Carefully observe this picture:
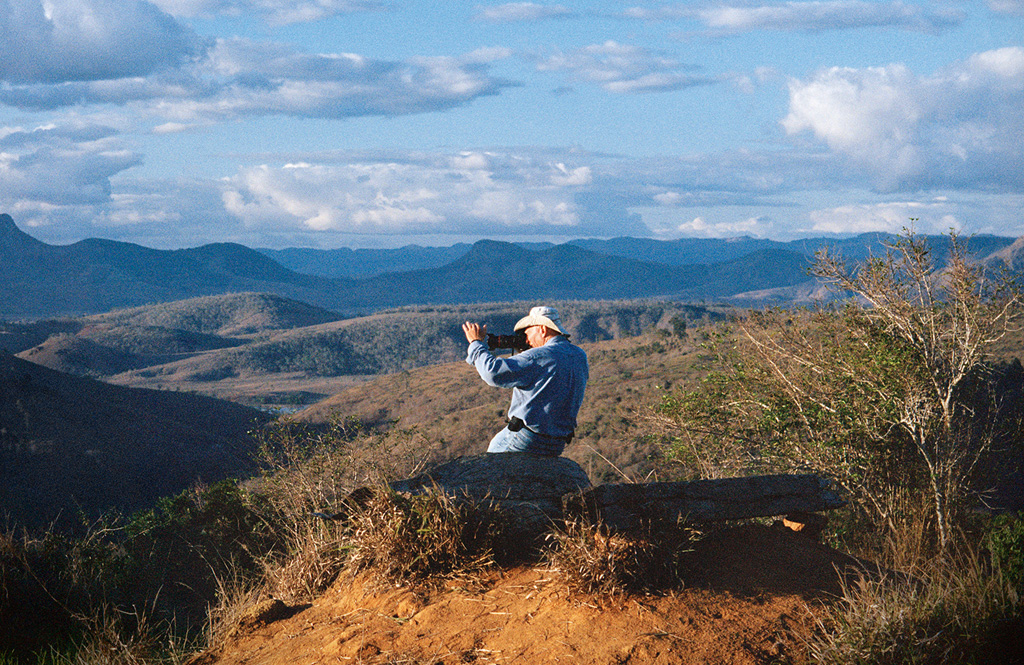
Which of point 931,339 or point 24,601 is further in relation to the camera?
point 931,339

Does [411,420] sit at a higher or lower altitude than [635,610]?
lower

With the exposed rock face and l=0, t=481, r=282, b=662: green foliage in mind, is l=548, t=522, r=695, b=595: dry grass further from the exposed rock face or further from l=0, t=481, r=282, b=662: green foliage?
l=0, t=481, r=282, b=662: green foliage

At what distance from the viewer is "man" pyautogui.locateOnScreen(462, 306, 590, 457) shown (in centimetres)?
577

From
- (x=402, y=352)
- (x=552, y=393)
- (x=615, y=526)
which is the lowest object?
(x=402, y=352)

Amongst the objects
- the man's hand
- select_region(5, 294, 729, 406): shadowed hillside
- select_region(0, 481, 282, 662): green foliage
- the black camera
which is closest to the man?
the man's hand

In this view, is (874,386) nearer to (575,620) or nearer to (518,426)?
(518,426)

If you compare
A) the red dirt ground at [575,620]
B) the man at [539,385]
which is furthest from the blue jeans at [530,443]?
the red dirt ground at [575,620]

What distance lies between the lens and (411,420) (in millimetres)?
45375

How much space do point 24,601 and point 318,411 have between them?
50.7 metres

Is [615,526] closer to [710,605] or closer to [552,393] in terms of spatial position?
[710,605]

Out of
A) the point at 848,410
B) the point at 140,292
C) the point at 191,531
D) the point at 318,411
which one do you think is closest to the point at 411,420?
the point at 318,411

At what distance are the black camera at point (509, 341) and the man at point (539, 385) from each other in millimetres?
146

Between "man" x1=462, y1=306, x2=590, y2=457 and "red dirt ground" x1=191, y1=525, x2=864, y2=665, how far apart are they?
1.24m

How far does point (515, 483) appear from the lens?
5465 millimetres
